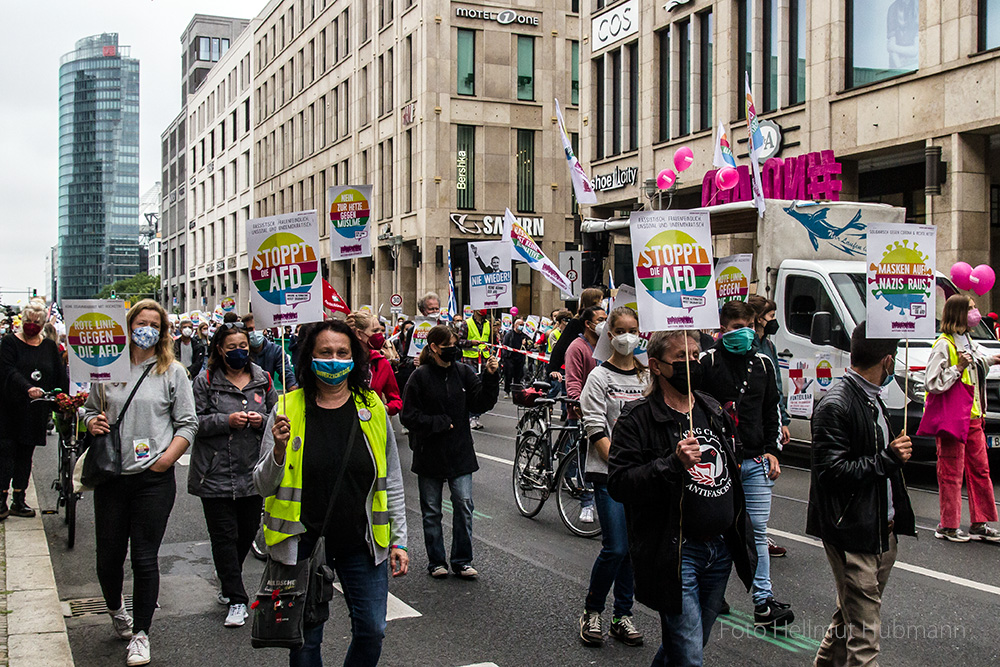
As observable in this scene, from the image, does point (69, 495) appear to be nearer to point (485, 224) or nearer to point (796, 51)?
point (796, 51)

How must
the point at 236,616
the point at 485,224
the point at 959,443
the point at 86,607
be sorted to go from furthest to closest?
the point at 485,224
the point at 959,443
the point at 86,607
the point at 236,616

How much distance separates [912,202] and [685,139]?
6336mm

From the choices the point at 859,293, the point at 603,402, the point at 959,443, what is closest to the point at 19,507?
the point at 603,402

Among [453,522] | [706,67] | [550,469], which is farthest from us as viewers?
[706,67]

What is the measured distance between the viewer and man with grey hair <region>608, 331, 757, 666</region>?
160 inches

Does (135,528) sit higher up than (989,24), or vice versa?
(989,24)

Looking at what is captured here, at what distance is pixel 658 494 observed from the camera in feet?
13.5

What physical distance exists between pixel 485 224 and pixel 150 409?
3826 centimetres

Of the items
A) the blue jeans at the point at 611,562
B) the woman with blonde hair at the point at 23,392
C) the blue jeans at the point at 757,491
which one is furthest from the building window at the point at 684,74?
the blue jeans at the point at 611,562

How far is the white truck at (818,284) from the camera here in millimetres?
11977

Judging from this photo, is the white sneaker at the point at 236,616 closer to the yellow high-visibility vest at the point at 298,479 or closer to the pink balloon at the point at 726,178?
the yellow high-visibility vest at the point at 298,479

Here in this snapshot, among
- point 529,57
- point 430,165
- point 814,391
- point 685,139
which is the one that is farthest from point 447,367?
point 529,57

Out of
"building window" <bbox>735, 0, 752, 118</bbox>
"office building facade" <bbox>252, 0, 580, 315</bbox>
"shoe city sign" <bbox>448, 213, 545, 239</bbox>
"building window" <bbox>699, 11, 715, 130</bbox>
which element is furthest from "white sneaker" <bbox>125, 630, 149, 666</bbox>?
"shoe city sign" <bbox>448, 213, 545, 239</bbox>

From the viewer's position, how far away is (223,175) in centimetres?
8175
